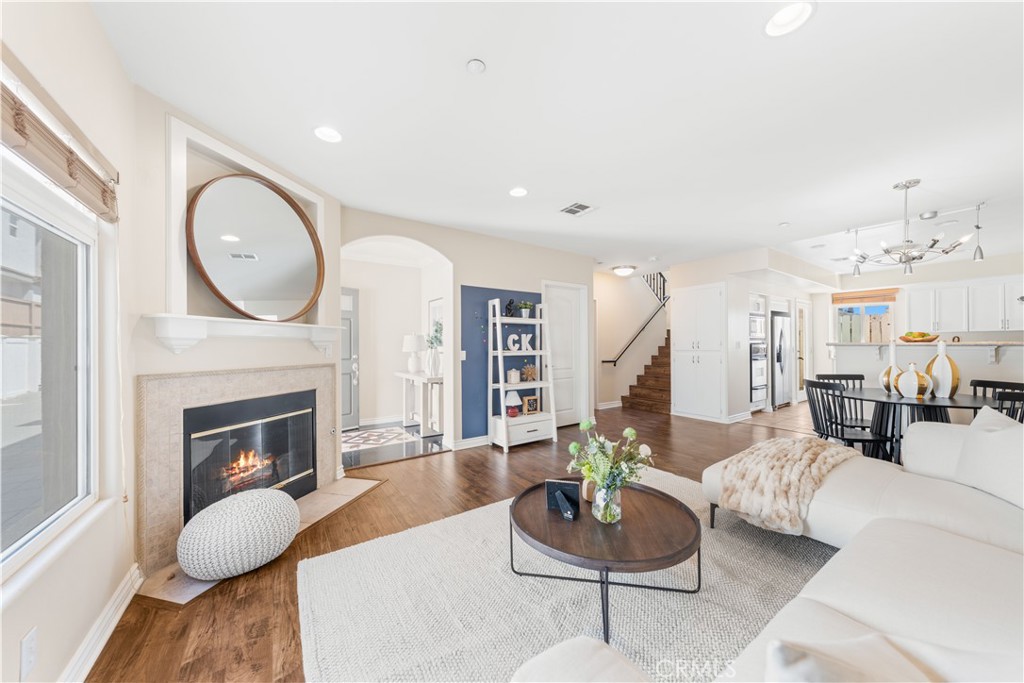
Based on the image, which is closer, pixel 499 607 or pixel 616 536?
pixel 616 536

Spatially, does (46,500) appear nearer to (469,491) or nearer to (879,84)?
(469,491)

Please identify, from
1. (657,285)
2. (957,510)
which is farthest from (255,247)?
(657,285)

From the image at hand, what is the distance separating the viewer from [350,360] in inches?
214

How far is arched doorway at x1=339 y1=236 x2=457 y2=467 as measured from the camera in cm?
448

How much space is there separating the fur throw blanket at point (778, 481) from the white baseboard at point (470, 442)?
278 cm

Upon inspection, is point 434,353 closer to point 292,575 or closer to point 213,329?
point 213,329

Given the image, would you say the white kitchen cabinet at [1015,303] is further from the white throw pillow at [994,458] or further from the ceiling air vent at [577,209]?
the ceiling air vent at [577,209]

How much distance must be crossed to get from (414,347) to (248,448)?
2.80 metres

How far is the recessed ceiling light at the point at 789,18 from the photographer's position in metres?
1.50

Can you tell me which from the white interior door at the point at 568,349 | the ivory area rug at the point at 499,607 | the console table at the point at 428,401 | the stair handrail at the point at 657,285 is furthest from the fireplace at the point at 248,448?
the stair handrail at the point at 657,285

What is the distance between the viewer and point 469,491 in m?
3.19

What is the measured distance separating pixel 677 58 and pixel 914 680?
7.20 feet

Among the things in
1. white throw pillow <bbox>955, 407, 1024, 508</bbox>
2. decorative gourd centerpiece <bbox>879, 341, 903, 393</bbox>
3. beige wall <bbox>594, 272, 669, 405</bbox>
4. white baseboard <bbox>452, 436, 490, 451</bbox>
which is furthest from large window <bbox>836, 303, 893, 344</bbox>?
white baseboard <bbox>452, 436, 490, 451</bbox>

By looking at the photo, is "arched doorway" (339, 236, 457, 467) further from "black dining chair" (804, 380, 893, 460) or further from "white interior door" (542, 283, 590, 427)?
"black dining chair" (804, 380, 893, 460)
